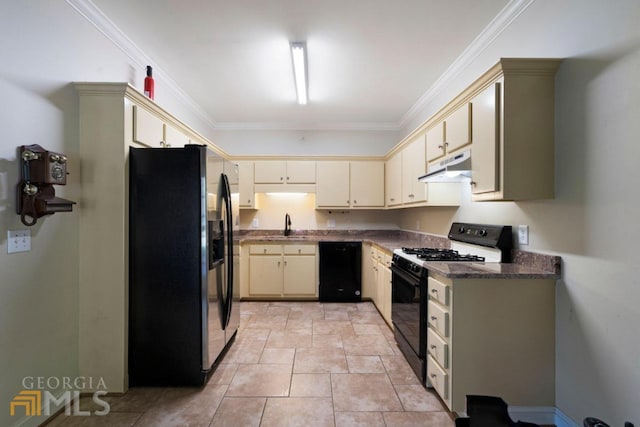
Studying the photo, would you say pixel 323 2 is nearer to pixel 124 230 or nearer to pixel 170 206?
pixel 170 206

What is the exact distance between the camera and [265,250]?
416 cm

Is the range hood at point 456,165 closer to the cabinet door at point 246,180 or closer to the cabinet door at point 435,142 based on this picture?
the cabinet door at point 435,142

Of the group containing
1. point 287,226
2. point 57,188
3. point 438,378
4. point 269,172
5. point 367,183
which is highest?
point 269,172

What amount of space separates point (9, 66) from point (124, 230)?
1.07 metres

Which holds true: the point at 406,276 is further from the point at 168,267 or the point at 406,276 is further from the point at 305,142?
the point at 305,142

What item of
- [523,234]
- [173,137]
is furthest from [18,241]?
[523,234]

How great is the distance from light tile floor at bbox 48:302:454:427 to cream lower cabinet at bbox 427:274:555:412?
1.13ft

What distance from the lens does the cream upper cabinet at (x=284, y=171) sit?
4410 mm

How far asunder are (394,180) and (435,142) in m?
1.40

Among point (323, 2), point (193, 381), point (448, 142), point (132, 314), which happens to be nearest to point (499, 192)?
point (448, 142)

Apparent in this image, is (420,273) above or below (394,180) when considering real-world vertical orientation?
below

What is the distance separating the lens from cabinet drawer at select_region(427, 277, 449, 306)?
1807 millimetres

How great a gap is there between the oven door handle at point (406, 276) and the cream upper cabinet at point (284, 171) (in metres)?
2.23

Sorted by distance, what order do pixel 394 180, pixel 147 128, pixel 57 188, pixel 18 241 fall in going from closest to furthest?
pixel 18 241 → pixel 57 188 → pixel 147 128 → pixel 394 180
